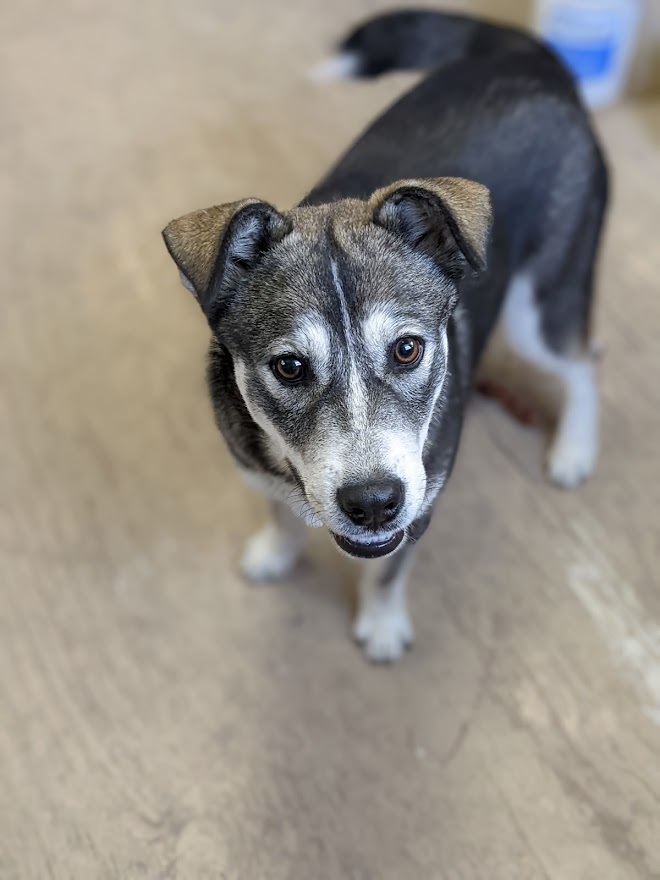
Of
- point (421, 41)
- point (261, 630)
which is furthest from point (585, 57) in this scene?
point (261, 630)

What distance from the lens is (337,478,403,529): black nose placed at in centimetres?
160

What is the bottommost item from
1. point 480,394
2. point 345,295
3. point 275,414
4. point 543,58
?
point 480,394

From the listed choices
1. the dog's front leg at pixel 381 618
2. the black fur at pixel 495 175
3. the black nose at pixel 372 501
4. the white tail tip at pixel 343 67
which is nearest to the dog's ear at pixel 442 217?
the black fur at pixel 495 175

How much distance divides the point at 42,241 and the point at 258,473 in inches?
81.6

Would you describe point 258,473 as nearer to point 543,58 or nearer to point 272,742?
point 272,742

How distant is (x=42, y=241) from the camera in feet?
11.6

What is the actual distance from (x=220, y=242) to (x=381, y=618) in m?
1.30

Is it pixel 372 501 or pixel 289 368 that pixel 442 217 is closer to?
pixel 289 368

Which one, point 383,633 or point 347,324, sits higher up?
point 347,324

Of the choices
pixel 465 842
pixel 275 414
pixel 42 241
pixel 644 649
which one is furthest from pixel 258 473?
pixel 42 241

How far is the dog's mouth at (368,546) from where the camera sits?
1745mm

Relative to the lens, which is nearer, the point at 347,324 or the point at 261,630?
the point at 347,324

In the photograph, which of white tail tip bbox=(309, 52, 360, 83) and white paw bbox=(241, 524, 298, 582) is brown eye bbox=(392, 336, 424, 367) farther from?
white tail tip bbox=(309, 52, 360, 83)

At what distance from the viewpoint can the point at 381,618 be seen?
7.89ft
